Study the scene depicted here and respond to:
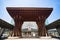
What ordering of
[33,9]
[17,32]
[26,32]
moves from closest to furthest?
[33,9]
[17,32]
[26,32]

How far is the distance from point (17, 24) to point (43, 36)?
19.3ft

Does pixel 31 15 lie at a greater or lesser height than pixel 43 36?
greater

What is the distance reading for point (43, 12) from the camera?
24578mm

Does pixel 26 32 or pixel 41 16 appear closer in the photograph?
pixel 41 16

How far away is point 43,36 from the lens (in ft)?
81.1

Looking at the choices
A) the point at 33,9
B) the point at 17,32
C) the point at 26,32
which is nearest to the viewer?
the point at 33,9

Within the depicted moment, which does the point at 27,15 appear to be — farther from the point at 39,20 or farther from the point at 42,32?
the point at 42,32

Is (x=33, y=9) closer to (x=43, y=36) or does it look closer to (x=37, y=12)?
(x=37, y=12)

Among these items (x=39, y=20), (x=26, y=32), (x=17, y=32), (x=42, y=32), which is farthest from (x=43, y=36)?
(x=26, y=32)

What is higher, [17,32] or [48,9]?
[48,9]

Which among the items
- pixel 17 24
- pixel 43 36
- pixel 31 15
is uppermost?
pixel 31 15

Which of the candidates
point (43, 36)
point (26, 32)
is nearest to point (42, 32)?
point (43, 36)

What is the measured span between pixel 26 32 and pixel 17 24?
25169 mm

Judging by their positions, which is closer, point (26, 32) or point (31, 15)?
point (31, 15)
